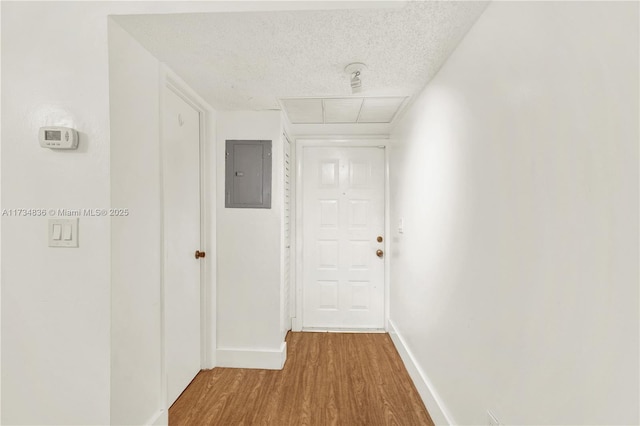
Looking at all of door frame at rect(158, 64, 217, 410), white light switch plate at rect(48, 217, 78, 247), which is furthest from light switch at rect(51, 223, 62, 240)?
door frame at rect(158, 64, 217, 410)

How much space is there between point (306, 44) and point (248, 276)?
174cm

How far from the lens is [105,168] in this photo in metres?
1.26

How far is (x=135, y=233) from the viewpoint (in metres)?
1.41

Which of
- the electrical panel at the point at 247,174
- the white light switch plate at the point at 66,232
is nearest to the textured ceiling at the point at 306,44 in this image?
the electrical panel at the point at 247,174

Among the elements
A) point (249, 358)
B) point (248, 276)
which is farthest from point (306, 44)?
point (249, 358)

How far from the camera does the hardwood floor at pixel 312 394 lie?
70.9 inches

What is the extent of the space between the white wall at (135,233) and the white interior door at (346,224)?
1755mm

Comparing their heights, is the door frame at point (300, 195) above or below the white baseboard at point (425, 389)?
above

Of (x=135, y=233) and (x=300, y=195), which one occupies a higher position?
(x=300, y=195)

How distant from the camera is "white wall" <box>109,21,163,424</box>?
129 centimetres

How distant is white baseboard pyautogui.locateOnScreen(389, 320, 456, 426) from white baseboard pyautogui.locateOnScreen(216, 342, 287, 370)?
102 cm

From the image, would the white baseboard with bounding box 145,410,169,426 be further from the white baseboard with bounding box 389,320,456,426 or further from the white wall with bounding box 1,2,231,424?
the white baseboard with bounding box 389,320,456,426

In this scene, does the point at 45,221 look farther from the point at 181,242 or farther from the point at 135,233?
the point at 181,242

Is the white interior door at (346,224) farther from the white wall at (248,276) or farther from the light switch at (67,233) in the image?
the light switch at (67,233)
